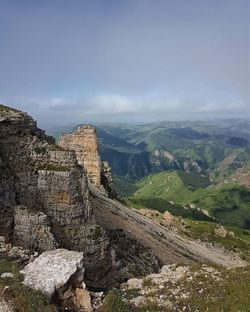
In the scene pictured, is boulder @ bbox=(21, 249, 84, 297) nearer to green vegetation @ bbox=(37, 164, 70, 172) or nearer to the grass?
the grass

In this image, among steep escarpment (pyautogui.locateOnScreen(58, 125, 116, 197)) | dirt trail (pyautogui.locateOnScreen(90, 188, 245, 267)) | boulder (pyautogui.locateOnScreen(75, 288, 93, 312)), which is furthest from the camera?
steep escarpment (pyautogui.locateOnScreen(58, 125, 116, 197))

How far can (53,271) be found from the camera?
26609 millimetres

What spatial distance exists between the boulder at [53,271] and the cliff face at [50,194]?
8.70 m

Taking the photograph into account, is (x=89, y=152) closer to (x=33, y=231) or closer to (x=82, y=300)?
(x=33, y=231)

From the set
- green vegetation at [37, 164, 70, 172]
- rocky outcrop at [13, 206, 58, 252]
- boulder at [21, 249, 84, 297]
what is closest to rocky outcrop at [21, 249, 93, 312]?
boulder at [21, 249, 84, 297]

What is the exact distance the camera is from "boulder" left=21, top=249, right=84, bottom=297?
25.4 metres

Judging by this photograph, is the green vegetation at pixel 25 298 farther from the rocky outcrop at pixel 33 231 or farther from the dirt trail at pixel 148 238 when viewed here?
the dirt trail at pixel 148 238

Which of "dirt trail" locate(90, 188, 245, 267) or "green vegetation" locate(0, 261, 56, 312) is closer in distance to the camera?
"green vegetation" locate(0, 261, 56, 312)

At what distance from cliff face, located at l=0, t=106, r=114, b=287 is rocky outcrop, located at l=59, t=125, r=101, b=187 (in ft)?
184

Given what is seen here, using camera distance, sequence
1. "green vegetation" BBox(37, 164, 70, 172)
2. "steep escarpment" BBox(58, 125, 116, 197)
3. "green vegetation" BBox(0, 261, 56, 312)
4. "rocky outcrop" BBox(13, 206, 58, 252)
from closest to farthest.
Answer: "green vegetation" BBox(0, 261, 56, 312) → "rocky outcrop" BBox(13, 206, 58, 252) → "green vegetation" BBox(37, 164, 70, 172) → "steep escarpment" BBox(58, 125, 116, 197)

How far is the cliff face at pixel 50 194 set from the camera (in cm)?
3769

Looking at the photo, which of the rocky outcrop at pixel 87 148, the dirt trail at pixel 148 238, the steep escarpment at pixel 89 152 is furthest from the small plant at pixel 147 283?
the rocky outcrop at pixel 87 148

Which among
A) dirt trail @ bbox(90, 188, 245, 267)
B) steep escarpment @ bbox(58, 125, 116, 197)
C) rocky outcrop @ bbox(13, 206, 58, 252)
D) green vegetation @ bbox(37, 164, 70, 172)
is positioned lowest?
dirt trail @ bbox(90, 188, 245, 267)

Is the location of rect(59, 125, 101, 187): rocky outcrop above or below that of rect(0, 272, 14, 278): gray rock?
below
